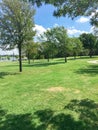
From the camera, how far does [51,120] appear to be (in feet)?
25.6

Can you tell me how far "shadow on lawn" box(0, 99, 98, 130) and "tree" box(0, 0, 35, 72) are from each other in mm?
15409

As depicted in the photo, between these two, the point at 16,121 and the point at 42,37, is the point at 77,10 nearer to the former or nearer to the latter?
the point at 16,121

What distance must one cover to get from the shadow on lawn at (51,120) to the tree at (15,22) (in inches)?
607

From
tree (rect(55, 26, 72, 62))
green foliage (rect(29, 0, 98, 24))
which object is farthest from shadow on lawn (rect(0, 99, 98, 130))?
tree (rect(55, 26, 72, 62))

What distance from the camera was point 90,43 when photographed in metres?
78.2

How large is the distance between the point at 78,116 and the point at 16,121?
222cm

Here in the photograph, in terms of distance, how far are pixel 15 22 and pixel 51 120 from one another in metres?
17.1

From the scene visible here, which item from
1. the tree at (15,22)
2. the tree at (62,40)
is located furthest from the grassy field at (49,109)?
the tree at (62,40)

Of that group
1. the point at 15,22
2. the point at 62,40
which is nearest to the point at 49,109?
the point at 15,22

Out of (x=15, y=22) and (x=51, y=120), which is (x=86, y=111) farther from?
(x=15, y=22)

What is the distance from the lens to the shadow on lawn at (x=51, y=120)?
283 inches

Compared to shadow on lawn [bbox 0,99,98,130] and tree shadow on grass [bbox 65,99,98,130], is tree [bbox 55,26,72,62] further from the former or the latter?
shadow on lawn [bbox 0,99,98,130]

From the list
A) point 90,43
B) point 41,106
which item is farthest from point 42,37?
point 41,106

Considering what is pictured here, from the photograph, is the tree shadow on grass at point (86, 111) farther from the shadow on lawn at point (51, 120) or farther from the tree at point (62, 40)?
the tree at point (62, 40)
